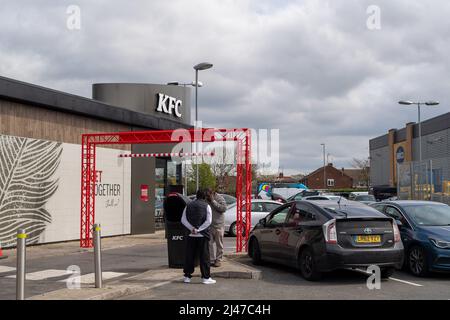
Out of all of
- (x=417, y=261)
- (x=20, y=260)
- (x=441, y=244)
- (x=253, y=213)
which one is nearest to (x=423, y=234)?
(x=441, y=244)

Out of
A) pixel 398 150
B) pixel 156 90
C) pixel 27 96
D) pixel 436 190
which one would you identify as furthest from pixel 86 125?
pixel 398 150

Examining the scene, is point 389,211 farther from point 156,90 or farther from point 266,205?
point 156,90

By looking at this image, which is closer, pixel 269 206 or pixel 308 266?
pixel 308 266

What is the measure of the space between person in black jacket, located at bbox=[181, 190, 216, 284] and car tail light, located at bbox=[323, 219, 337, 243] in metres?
2.07

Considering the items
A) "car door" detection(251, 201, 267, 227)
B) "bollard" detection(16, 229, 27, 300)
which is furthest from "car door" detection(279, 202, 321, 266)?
"car door" detection(251, 201, 267, 227)

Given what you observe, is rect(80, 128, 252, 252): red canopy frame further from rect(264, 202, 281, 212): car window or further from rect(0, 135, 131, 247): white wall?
rect(264, 202, 281, 212): car window

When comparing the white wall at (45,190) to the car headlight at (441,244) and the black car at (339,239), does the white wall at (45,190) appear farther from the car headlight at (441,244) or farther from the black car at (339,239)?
the car headlight at (441,244)

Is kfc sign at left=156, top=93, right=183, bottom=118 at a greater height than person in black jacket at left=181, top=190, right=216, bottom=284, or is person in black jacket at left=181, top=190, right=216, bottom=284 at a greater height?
kfc sign at left=156, top=93, right=183, bottom=118

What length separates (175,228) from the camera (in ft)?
37.9

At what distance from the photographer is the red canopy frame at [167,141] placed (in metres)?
16.1

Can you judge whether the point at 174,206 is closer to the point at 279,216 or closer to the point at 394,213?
the point at 279,216

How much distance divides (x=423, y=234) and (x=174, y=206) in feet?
16.1

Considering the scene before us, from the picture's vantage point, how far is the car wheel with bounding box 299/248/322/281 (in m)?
9.95
